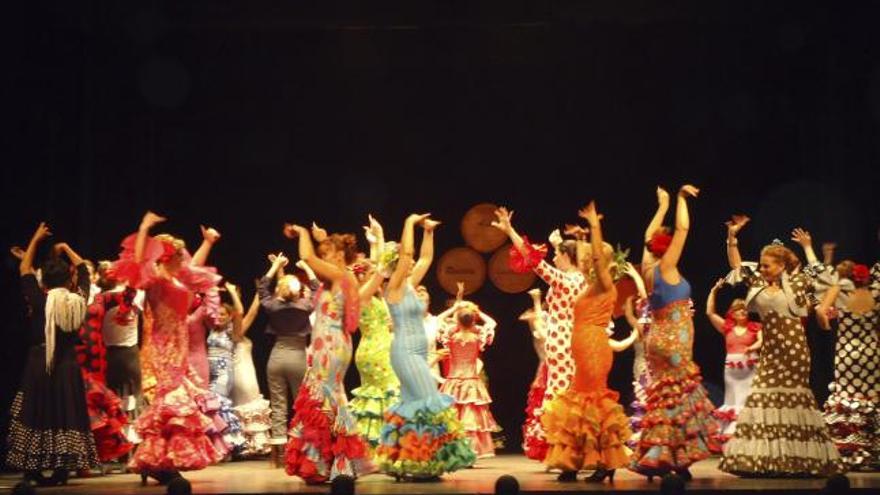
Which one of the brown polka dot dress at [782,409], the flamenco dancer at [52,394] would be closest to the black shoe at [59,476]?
the flamenco dancer at [52,394]

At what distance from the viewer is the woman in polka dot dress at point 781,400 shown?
31.3 feet

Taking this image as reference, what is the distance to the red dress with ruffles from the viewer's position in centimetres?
933

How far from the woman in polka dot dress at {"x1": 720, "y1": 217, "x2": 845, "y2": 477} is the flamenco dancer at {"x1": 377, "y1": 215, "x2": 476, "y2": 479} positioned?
213cm

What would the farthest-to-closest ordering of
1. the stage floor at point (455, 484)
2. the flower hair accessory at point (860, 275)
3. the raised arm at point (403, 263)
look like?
the flower hair accessory at point (860, 275) → the raised arm at point (403, 263) → the stage floor at point (455, 484)

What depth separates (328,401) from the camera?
925cm

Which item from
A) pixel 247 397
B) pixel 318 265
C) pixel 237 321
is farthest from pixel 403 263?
pixel 247 397

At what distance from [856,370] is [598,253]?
9.89ft

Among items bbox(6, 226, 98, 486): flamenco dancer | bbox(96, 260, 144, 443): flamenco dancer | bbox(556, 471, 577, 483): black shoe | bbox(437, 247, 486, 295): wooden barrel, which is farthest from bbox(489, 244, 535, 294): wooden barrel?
bbox(6, 226, 98, 486): flamenco dancer

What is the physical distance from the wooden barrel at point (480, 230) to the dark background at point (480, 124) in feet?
0.47

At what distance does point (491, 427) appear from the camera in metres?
11.9

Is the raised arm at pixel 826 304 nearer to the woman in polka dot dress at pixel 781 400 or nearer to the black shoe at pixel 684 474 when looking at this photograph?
the woman in polka dot dress at pixel 781 400

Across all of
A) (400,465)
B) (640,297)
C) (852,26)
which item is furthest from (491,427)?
(852,26)

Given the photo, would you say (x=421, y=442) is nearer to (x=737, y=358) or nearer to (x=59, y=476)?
(x=59, y=476)

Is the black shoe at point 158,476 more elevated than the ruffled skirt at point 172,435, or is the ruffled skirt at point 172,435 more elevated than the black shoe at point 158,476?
the ruffled skirt at point 172,435
